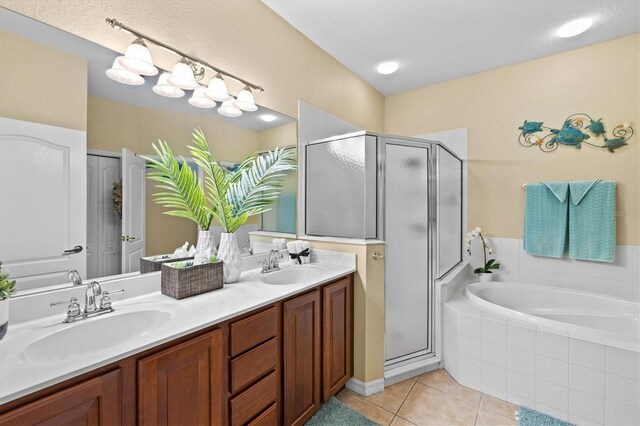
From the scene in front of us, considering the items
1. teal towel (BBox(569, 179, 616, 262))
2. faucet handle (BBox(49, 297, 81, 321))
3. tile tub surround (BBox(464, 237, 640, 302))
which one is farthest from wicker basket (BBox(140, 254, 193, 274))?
teal towel (BBox(569, 179, 616, 262))

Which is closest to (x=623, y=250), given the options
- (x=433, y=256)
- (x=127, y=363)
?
(x=433, y=256)

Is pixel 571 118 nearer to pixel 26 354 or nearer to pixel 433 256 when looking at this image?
pixel 433 256

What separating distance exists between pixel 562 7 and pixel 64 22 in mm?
3007

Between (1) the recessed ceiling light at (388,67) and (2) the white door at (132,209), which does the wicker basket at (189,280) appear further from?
(1) the recessed ceiling light at (388,67)

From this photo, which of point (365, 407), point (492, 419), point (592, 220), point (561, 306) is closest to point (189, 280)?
point (365, 407)

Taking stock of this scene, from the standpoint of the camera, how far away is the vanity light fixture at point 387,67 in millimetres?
2800

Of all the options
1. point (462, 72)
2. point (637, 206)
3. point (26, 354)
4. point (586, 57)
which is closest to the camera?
point (26, 354)

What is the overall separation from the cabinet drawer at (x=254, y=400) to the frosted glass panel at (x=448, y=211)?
1608 mm

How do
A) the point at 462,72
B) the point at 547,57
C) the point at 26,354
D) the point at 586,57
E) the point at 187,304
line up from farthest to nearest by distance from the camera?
the point at 462,72 < the point at 547,57 < the point at 586,57 < the point at 187,304 < the point at 26,354

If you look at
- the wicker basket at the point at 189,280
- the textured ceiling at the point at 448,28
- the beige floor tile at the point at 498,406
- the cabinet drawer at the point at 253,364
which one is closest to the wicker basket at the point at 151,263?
the wicker basket at the point at 189,280

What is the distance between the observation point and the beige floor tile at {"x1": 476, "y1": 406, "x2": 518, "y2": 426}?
1681mm

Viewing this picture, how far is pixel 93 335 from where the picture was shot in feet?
3.46

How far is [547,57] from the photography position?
8.81 feet

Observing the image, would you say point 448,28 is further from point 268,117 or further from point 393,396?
point 393,396
